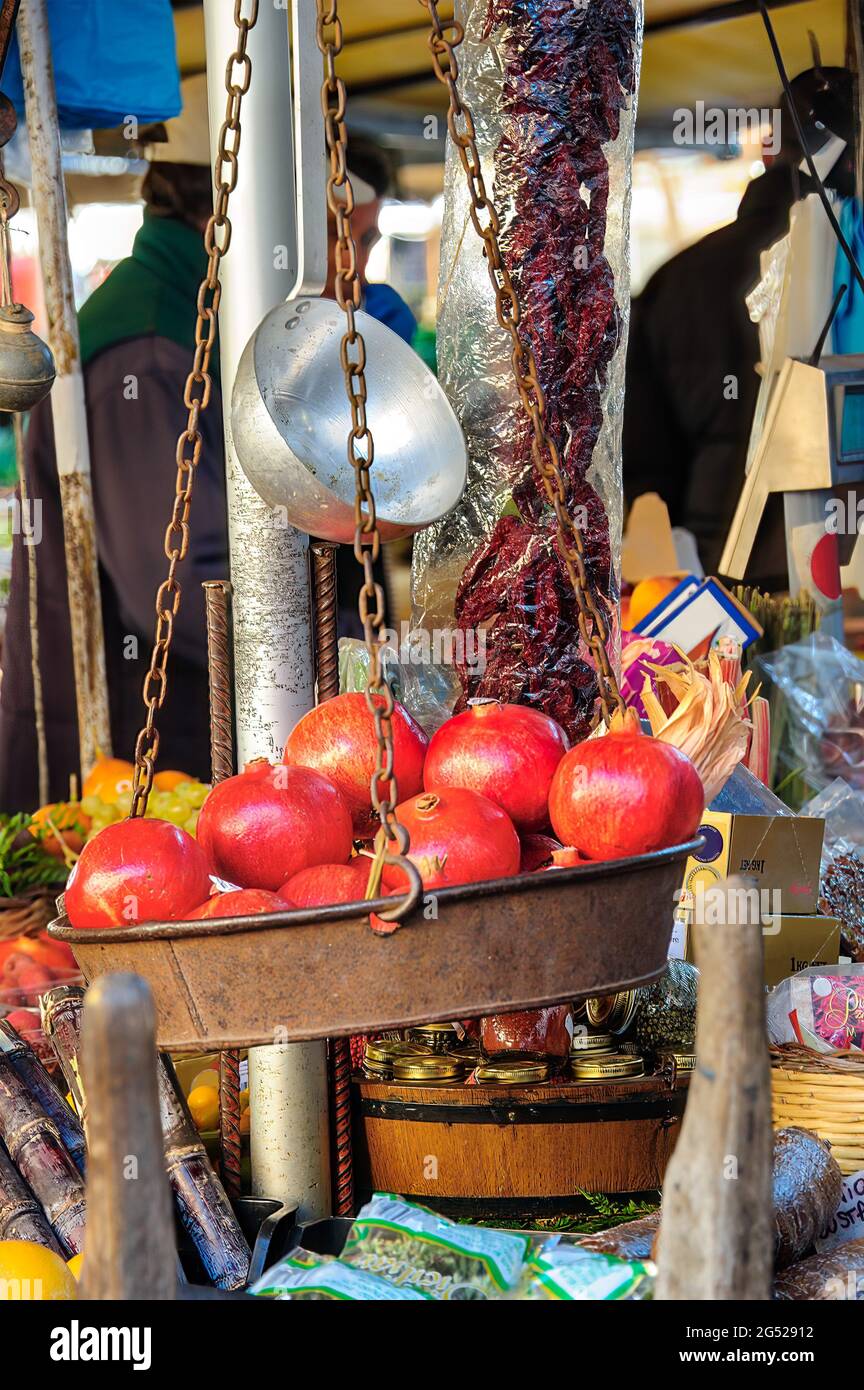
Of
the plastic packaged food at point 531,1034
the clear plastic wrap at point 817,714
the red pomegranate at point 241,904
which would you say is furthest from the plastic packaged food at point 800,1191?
the clear plastic wrap at point 817,714

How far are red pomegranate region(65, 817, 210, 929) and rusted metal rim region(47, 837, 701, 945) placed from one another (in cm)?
5

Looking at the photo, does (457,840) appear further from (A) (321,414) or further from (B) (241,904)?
(A) (321,414)

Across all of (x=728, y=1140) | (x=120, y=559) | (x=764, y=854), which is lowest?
(x=764, y=854)

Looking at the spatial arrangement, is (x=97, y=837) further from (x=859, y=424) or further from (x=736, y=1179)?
(x=859, y=424)

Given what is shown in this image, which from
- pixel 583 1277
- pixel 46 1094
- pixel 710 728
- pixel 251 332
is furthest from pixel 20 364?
pixel 583 1277

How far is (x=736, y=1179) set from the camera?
104cm

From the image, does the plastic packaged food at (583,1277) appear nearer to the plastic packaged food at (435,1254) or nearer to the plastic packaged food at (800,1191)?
the plastic packaged food at (435,1254)

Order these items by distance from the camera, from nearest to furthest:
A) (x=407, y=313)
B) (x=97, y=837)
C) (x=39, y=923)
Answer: (x=97, y=837) → (x=39, y=923) → (x=407, y=313)

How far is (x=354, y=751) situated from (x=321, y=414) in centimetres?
54

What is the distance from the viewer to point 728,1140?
1.05 m

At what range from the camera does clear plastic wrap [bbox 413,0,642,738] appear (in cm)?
218

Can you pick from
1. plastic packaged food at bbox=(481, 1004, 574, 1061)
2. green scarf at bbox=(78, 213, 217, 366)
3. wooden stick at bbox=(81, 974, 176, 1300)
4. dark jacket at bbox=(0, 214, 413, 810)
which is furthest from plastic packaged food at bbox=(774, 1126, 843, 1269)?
green scarf at bbox=(78, 213, 217, 366)

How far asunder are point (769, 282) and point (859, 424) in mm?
506
